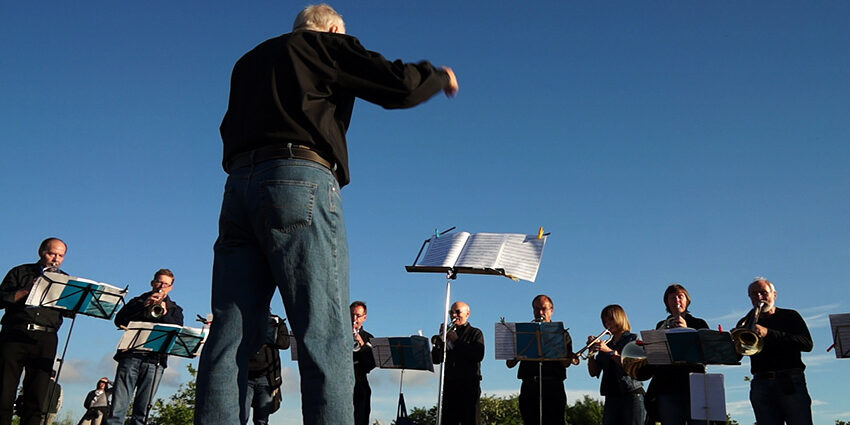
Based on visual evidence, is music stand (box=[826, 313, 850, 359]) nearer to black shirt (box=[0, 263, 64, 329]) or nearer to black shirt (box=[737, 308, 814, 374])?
black shirt (box=[737, 308, 814, 374])

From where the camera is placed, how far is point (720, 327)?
6461 mm

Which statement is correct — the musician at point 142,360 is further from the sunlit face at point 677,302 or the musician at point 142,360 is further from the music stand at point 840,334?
the music stand at point 840,334

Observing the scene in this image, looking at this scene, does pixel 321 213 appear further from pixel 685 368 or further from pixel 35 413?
pixel 35 413

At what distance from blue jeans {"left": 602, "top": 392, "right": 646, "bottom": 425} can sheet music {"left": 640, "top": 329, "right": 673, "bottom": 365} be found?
30.1 inches

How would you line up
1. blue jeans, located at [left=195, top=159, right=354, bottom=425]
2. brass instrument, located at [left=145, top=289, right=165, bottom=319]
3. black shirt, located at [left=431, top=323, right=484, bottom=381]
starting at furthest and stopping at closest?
black shirt, located at [left=431, top=323, right=484, bottom=381] < brass instrument, located at [left=145, top=289, right=165, bottom=319] < blue jeans, located at [left=195, top=159, right=354, bottom=425]

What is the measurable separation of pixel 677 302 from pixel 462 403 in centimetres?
297

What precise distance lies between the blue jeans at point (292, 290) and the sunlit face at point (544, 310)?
6.61 m

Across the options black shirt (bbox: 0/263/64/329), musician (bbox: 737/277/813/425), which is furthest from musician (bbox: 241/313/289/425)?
musician (bbox: 737/277/813/425)

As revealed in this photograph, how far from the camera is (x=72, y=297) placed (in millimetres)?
7055

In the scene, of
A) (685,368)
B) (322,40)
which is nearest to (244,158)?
(322,40)

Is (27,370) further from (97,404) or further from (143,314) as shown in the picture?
(97,404)

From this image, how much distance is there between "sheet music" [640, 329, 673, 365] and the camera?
654cm

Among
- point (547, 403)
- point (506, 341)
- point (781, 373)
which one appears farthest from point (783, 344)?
point (506, 341)

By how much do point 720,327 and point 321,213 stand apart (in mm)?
5377
